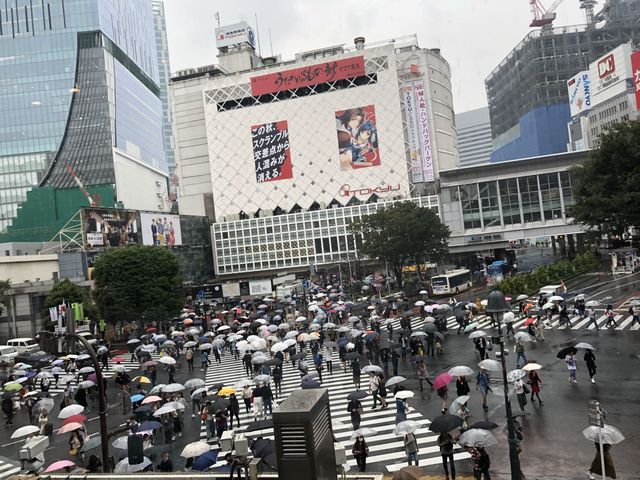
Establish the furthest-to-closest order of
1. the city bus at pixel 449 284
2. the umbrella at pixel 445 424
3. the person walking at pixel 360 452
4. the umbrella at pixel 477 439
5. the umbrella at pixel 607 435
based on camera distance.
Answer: the city bus at pixel 449 284 < the person walking at pixel 360 452 < the umbrella at pixel 445 424 < the umbrella at pixel 477 439 < the umbrella at pixel 607 435

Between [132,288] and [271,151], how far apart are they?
4986cm

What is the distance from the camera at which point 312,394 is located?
810 centimetres

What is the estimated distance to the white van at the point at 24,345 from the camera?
42.6 metres

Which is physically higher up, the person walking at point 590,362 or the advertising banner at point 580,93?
the advertising banner at point 580,93

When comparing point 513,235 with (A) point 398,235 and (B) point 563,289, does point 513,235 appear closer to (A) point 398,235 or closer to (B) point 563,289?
(A) point 398,235

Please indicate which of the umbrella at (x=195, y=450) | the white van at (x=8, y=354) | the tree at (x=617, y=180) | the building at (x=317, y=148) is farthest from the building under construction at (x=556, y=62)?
the umbrella at (x=195, y=450)

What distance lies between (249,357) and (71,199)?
85293mm

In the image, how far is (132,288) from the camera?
44.6 meters

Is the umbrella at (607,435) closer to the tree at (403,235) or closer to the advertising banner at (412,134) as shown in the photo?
the tree at (403,235)

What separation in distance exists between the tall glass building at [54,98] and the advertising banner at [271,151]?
35.6 meters

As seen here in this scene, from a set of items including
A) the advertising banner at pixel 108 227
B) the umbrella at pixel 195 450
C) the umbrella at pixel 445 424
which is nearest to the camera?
the umbrella at pixel 445 424

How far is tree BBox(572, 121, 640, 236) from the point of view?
3706cm

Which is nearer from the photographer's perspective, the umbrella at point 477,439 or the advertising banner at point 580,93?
the umbrella at point 477,439

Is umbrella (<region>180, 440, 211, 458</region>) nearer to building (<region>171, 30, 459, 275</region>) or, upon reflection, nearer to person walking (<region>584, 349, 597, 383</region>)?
person walking (<region>584, 349, 597, 383</region>)
